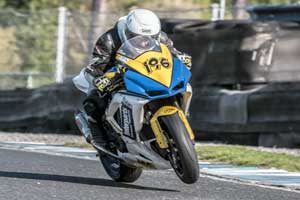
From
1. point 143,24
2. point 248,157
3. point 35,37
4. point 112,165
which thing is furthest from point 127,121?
point 35,37

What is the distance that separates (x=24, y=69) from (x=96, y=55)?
44.5 feet

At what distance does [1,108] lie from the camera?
1828 centimetres

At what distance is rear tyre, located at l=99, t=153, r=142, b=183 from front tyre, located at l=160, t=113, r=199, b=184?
1.16 m

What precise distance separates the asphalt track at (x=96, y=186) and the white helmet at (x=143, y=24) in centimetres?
139

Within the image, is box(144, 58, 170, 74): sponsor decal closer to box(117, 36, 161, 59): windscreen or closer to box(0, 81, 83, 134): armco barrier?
box(117, 36, 161, 59): windscreen

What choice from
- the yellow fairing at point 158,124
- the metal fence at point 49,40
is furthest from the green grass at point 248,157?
the metal fence at point 49,40

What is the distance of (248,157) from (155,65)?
3638mm

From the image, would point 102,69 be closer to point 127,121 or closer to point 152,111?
point 127,121

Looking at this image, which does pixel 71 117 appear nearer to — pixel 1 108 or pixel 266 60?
pixel 1 108

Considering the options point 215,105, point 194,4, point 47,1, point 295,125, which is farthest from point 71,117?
point 194,4

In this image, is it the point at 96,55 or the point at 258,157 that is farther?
the point at 258,157

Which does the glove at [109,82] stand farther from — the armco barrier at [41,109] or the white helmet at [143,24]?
the armco barrier at [41,109]

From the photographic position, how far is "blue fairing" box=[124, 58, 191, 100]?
315 inches

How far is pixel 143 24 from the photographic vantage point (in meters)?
8.53
